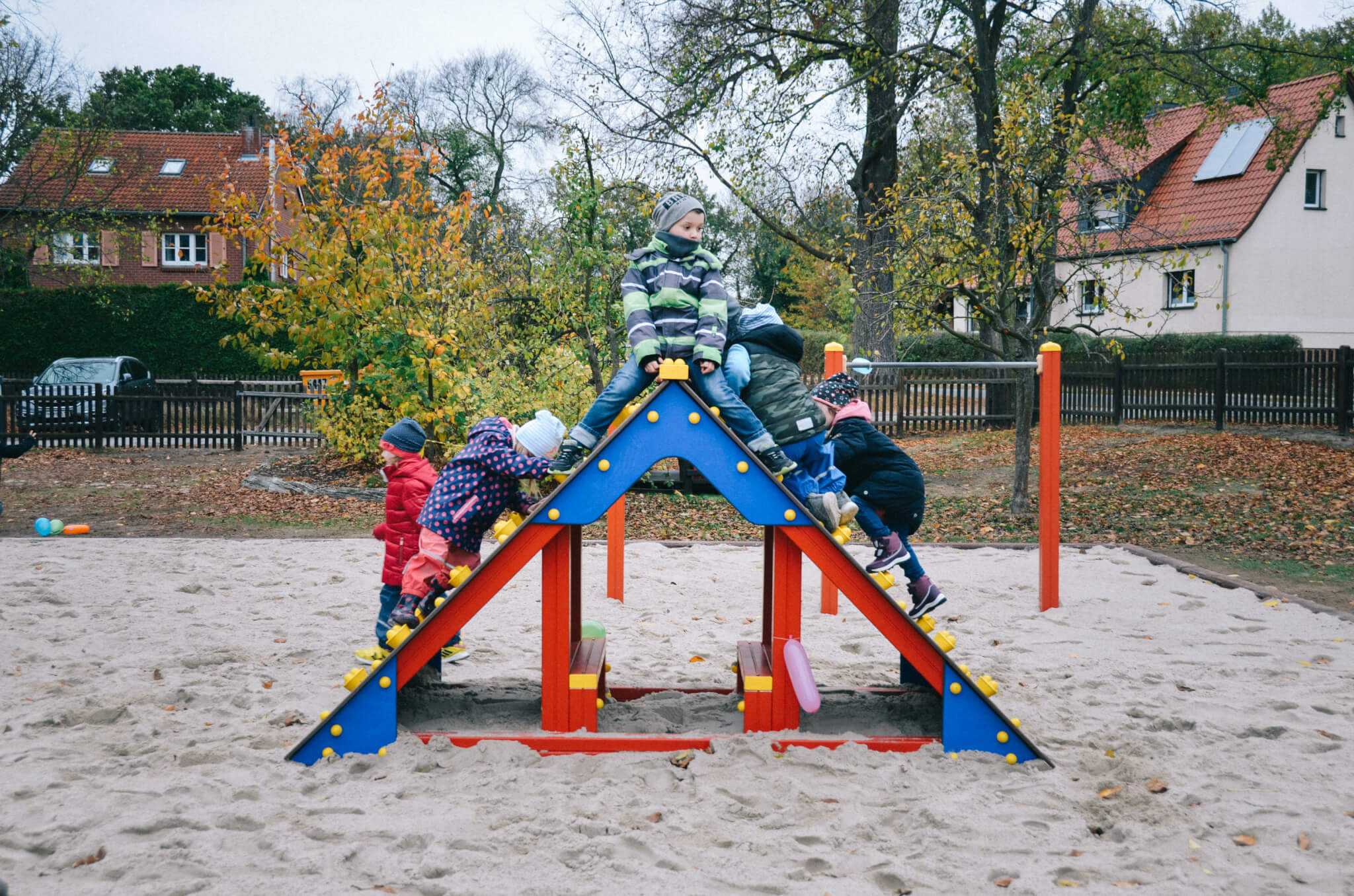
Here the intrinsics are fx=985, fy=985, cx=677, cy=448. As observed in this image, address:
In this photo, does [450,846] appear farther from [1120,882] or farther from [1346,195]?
[1346,195]

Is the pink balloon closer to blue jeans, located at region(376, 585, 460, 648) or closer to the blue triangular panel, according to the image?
the blue triangular panel

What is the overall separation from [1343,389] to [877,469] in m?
13.2

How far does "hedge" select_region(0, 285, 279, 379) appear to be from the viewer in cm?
2619

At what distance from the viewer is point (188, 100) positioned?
52531mm


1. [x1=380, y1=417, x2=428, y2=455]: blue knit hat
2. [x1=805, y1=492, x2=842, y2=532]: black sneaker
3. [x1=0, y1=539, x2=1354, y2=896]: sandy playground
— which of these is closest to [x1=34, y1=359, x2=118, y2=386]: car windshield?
[x1=0, y1=539, x2=1354, y2=896]: sandy playground

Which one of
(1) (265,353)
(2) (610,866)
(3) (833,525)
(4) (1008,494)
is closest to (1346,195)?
(4) (1008,494)

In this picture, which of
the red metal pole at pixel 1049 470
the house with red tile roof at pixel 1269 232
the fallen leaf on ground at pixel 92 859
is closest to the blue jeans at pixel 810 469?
the red metal pole at pixel 1049 470

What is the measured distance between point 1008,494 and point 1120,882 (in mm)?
10080

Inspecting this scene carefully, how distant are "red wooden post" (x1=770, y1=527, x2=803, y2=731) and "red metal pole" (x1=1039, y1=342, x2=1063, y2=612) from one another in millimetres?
3120

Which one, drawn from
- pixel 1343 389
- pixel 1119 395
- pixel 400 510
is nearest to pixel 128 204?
pixel 1119 395

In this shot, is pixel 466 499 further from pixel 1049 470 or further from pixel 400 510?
pixel 1049 470

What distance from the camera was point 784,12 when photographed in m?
15.9

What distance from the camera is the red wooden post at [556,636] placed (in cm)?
403

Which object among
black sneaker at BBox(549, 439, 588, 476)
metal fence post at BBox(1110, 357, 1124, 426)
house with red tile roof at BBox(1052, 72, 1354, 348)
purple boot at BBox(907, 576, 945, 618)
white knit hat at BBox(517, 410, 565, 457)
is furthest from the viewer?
house with red tile roof at BBox(1052, 72, 1354, 348)
